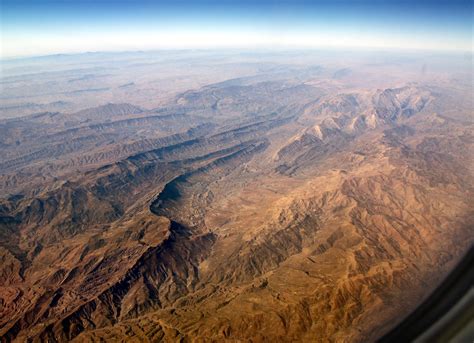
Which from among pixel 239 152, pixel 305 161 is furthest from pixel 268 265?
pixel 239 152

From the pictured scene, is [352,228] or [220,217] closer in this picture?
[352,228]

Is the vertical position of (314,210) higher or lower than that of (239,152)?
higher

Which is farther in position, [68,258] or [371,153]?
[371,153]

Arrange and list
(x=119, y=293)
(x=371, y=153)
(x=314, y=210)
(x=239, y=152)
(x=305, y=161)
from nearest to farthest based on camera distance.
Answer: (x=119, y=293), (x=314, y=210), (x=371, y=153), (x=305, y=161), (x=239, y=152)

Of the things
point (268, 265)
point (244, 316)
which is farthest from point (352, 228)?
point (244, 316)

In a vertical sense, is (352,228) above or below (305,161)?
above

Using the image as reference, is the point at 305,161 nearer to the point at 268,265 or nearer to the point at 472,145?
the point at 472,145

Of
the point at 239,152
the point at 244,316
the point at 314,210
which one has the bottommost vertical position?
the point at 239,152

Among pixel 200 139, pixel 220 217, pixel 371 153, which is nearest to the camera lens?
pixel 220 217

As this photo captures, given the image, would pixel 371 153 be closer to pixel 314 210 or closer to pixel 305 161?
pixel 305 161
